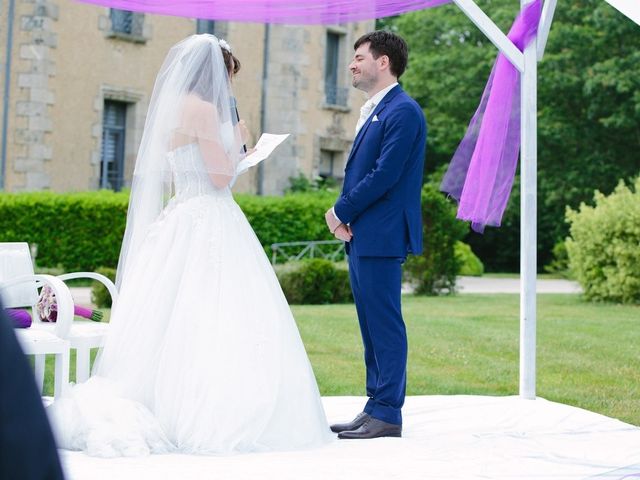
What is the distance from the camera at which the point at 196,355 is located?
4586mm

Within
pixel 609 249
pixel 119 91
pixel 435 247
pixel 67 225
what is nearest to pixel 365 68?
pixel 609 249

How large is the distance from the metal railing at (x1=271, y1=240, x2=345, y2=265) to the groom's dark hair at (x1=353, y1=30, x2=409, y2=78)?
13.3m

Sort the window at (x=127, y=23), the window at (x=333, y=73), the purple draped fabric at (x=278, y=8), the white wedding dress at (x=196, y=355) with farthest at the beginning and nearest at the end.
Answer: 1. the window at (x=333, y=73)
2. the window at (x=127, y=23)
3. the purple draped fabric at (x=278, y=8)
4. the white wedding dress at (x=196, y=355)

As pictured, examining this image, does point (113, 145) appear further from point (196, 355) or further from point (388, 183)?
point (196, 355)

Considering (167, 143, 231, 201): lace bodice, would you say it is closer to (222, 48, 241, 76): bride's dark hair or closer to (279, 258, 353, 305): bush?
(222, 48, 241, 76): bride's dark hair

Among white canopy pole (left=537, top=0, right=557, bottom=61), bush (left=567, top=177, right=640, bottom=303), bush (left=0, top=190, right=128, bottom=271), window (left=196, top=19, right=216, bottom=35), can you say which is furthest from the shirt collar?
window (left=196, top=19, right=216, bottom=35)

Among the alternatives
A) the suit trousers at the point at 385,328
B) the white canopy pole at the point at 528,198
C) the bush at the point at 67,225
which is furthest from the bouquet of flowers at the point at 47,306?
the bush at the point at 67,225

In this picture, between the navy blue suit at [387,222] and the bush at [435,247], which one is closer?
the navy blue suit at [387,222]

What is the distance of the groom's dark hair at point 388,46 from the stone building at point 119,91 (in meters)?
14.7

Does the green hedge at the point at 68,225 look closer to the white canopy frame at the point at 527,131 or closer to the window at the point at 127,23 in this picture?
the window at the point at 127,23

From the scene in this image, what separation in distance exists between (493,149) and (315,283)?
8.44m

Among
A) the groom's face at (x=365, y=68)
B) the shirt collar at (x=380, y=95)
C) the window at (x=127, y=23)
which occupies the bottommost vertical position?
the shirt collar at (x=380, y=95)

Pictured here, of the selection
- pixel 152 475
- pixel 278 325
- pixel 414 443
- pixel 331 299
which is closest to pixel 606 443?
pixel 414 443

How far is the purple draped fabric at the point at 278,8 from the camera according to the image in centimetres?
582
